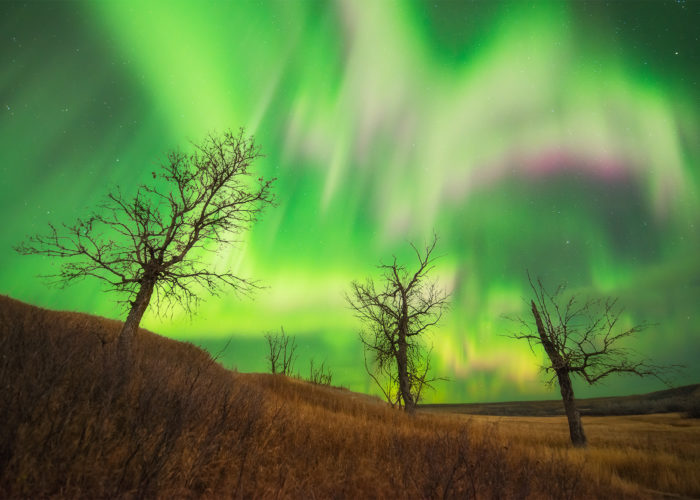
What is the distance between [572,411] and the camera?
16.4 metres

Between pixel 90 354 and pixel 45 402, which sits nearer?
pixel 45 402

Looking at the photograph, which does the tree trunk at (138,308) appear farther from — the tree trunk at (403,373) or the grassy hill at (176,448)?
the tree trunk at (403,373)

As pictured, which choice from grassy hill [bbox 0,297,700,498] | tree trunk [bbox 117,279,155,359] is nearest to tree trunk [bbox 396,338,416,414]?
grassy hill [bbox 0,297,700,498]

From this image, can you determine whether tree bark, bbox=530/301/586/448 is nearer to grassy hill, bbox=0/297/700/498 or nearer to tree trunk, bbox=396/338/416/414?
tree trunk, bbox=396/338/416/414

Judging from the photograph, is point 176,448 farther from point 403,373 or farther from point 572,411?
point 572,411

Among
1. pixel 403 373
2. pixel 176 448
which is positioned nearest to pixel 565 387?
pixel 403 373

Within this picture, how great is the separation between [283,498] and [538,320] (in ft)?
59.3

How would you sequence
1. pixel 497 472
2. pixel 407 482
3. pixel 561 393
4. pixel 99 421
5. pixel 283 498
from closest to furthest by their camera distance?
pixel 99 421 → pixel 283 498 → pixel 407 482 → pixel 497 472 → pixel 561 393

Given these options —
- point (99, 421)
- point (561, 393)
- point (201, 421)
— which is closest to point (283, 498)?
point (201, 421)

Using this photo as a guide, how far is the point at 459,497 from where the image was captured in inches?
203

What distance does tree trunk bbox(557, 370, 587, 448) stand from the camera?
16.1 metres

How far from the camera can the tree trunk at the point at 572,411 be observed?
16.1 meters

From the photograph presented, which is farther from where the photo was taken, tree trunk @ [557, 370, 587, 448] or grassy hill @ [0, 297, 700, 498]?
tree trunk @ [557, 370, 587, 448]

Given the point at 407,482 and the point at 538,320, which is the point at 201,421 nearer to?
the point at 407,482
